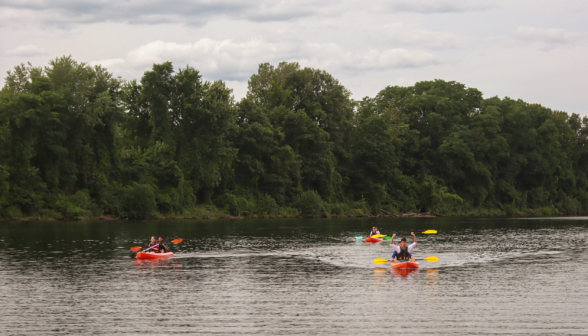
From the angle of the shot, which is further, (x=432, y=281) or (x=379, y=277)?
(x=379, y=277)

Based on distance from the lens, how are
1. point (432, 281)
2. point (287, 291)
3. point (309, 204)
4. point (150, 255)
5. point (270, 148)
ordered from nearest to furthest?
point (287, 291) → point (432, 281) → point (150, 255) → point (270, 148) → point (309, 204)

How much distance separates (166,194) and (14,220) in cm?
2027

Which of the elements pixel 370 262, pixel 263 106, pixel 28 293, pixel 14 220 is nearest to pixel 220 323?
pixel 28 293

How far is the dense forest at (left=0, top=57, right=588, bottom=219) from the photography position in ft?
259

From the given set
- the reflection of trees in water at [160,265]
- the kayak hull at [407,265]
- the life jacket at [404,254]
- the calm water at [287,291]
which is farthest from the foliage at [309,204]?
the kayak hull at [407,265]

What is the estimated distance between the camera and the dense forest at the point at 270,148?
79.0 metres

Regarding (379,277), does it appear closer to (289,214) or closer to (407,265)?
(407,265)

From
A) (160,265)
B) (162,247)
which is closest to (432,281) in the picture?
(160,265)

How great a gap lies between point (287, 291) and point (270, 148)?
228 feet

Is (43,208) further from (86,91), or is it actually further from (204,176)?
(204,176)

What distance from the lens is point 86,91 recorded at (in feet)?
264

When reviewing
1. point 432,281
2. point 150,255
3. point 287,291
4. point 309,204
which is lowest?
point 432,281

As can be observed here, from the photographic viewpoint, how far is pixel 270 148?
93.6 m

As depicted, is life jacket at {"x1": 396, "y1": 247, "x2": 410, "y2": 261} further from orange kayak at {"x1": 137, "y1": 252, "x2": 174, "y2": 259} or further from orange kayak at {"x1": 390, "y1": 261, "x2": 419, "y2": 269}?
orange kayak at {"x1": 137, "y1": 252, "x2": 174, "y2": 259}
